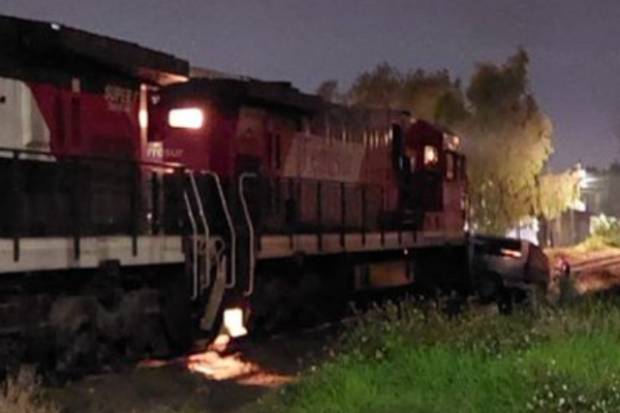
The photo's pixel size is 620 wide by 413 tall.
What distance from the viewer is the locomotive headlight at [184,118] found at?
1873 centimetres

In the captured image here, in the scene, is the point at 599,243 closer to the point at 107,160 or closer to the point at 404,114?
the point at 404,114

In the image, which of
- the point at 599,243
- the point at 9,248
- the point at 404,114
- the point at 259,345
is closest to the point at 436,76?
the point at 599,243

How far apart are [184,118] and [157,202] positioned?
2679 mm

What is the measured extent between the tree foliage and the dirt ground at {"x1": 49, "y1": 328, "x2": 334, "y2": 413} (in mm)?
37637

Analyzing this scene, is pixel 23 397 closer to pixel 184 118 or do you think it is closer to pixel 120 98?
pixel 120 98

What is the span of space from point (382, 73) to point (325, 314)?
35.0 metres

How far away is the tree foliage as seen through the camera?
A: 55406mm

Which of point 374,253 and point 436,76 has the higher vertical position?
point 436,76

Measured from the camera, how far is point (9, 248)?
523 inches

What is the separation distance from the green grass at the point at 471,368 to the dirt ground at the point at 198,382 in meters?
0.86

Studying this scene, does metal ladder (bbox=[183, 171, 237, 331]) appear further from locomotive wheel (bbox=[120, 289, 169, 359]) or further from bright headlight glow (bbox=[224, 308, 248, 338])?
locomotive wheel (bbox=[120, 289, 169, 359])

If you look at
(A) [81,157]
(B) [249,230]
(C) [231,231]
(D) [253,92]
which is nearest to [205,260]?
(C) [231,231]

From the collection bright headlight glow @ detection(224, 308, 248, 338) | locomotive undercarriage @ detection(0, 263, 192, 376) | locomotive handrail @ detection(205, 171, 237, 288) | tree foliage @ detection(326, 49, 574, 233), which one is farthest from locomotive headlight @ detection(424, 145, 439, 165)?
tree foliage @ detection(326, 49, 574, 233)

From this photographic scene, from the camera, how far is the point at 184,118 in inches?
744
